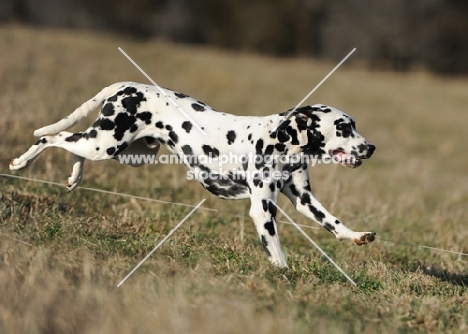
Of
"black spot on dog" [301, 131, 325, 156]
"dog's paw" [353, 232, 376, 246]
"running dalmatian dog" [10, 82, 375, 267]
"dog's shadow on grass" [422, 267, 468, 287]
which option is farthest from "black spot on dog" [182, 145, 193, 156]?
"dog's shadow on grass" [422, 267, 468, 287]

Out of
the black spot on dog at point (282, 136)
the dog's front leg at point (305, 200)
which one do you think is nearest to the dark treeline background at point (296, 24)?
the dog's front leg at point (305, 200)

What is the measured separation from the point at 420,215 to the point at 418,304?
4984mm

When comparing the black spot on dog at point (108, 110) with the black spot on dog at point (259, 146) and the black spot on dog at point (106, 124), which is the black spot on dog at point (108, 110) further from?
the black spot on dog at point (259, 146)

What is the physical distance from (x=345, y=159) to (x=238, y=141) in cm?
94

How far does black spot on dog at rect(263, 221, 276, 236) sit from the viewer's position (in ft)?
18.9

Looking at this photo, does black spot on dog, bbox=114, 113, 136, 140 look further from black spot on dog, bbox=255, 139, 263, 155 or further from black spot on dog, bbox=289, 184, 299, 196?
black spot on dog, bbox=289, 184, 299, 196

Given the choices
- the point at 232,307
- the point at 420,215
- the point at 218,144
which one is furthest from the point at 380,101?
the point at 232,307

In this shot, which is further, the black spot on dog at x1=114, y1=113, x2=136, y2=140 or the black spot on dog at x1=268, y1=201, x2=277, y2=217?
the black spot on dog at x1=114, y1=113, x2=136, y2=140

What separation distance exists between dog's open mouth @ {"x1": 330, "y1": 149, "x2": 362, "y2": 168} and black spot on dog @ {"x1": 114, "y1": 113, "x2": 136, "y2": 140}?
1811 mm

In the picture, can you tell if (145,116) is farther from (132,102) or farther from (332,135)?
(332,135)

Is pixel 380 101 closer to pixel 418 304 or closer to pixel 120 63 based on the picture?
pixel 120 63

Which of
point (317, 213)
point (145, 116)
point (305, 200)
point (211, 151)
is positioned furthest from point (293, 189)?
point (145, 116)

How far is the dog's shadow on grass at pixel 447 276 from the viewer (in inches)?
254

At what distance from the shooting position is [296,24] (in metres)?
43.8
